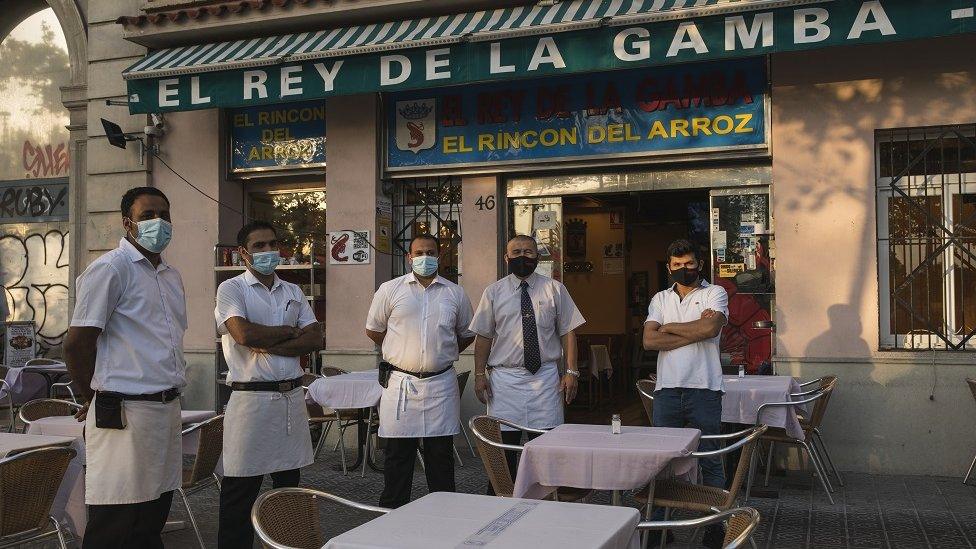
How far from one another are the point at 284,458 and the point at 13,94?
11.8 meters

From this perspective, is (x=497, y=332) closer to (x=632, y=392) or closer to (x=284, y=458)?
(x=284, y=458)

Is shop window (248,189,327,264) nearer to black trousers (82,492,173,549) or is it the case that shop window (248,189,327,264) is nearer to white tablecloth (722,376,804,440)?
white tablecloth (722,376,804,440)

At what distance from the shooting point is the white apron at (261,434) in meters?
5.09

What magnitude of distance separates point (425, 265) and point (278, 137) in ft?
18.0

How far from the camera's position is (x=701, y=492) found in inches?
204

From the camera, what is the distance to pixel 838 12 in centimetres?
778

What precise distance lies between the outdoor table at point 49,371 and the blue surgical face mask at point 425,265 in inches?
268

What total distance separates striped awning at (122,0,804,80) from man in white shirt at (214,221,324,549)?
4249mm

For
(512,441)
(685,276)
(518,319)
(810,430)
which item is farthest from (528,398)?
(810,430)

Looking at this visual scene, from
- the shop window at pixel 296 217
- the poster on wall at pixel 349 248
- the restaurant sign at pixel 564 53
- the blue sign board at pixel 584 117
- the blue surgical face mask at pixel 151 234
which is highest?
the restaurant sign at pixel 564 53

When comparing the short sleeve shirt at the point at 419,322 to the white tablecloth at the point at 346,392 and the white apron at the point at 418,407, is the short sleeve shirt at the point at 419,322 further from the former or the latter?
the white tablecloth at the point at 346,392

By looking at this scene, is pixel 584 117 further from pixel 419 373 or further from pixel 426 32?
pixel 419 373

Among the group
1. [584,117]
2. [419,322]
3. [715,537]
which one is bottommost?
[715,537]

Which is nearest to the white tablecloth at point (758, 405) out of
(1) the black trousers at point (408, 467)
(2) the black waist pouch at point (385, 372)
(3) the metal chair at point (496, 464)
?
(3) the metal chair at point (496, 464)
